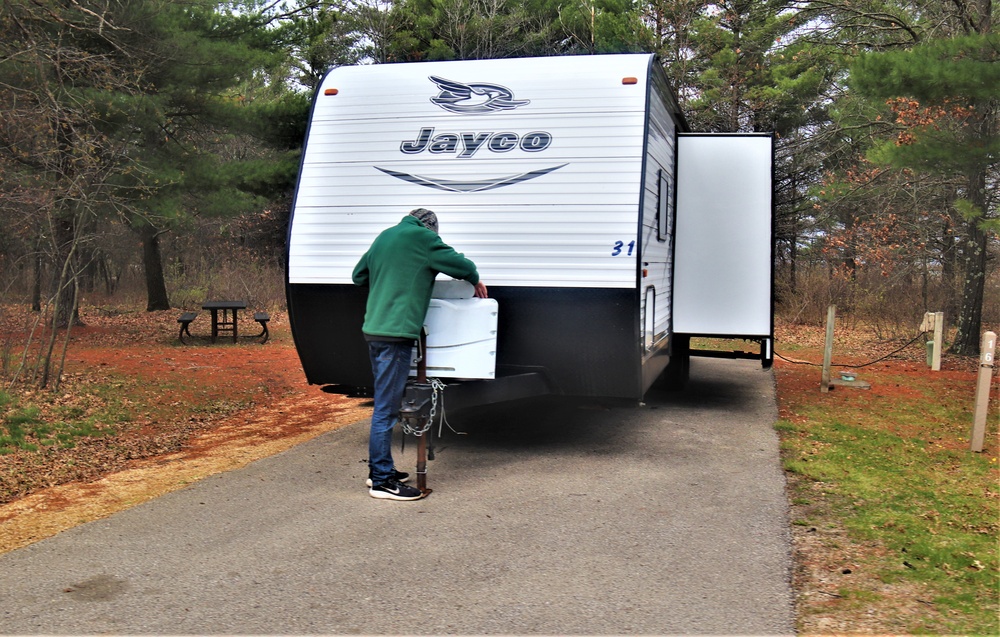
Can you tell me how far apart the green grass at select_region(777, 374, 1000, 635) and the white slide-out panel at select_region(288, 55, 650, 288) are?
7.25ft

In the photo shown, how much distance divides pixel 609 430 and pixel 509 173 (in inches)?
110

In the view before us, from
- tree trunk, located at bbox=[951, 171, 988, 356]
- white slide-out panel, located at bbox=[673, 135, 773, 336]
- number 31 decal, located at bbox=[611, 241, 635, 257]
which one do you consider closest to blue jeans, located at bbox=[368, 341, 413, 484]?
number 31 decal, located at bbox=[611, 241, 635, 257]

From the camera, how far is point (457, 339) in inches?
242

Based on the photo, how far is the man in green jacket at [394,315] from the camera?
5707 millimetres

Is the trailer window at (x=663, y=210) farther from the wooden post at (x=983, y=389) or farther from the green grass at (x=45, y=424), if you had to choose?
the green grass at (x=45, y=424)

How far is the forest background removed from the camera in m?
10.9

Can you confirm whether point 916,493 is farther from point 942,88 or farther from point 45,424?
point 45,424

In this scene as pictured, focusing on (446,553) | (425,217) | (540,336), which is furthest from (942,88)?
(446,553)

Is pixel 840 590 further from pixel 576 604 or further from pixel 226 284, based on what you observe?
pixel 226 284

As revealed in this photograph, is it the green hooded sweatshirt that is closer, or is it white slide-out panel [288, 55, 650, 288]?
the green hooded sweatshirt

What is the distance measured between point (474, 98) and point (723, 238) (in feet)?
11.5

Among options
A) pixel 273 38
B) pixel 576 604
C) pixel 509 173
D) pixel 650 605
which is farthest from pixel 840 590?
pixel 273 38

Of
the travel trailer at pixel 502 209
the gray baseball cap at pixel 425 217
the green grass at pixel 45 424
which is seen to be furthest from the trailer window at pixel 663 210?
the green grass at pixel 45 424

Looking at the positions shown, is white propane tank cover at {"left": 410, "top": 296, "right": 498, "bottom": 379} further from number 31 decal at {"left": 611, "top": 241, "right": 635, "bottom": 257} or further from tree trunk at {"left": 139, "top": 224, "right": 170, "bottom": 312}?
tree trunk at {"left": 139, "top": 224, "right": 170, "bottom": 312}
